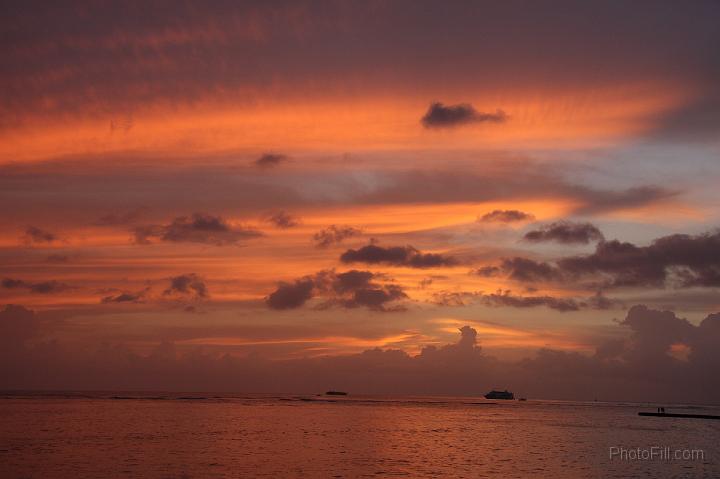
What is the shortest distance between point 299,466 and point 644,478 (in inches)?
1560

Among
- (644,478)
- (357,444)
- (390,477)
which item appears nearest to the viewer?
(390,477)

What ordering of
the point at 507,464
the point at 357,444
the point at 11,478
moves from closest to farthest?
the point at 11,478 < the point at 507,464 < the point at 357,444

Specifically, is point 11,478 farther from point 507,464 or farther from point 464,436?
point 464,436

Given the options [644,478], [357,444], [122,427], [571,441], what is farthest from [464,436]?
[122,427]

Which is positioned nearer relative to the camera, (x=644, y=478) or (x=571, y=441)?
(x=644, y=478)

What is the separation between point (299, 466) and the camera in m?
82.2

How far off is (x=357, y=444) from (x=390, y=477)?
3871 centimetres

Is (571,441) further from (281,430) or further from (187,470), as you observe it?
(187,470)

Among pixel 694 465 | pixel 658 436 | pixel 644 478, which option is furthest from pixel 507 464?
pixel 658 436

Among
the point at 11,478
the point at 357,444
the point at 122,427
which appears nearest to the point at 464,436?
the point at 357,444

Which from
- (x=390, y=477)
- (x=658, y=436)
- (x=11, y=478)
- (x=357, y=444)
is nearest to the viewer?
(x=11, y=478)

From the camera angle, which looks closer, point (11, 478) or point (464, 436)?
point (11, 478)

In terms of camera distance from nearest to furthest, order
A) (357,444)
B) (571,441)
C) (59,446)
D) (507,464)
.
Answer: (507,464) → (59,446) → (357,444) → (571,441)

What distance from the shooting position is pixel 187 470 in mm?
76875
